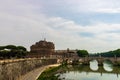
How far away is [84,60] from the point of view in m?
143

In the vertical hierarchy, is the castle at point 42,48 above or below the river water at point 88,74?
above

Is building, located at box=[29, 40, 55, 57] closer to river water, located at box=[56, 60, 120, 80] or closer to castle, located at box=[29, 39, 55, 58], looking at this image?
castle, located at box=[29, 39, 55, 58]

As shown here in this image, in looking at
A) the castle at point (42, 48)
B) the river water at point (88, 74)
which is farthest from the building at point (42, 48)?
the river water at point (88, 74)

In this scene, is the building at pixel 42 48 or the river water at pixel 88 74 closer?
the river water at pixel 88 74

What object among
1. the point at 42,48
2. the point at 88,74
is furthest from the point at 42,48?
the point at 88,74

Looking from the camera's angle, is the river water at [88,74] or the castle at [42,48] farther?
the castle at [42,48]

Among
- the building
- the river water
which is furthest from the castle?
the river water

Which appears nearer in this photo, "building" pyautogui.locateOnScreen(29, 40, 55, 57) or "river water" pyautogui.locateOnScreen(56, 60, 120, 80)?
"river water" pyautogui.locateOnScreen(56, 60, 120, 80)

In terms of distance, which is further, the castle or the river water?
the castle

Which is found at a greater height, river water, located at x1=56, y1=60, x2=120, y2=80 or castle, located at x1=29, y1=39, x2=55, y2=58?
castle, located at x1=29, y1=39, x2=55, y2=58

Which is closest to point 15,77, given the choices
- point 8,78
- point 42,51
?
point 8,78

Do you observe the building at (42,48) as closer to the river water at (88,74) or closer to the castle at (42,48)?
the castle at (42,48)

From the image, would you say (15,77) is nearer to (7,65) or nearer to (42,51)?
(7,65)

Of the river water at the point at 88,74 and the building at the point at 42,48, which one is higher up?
the building at the point at 42,48
